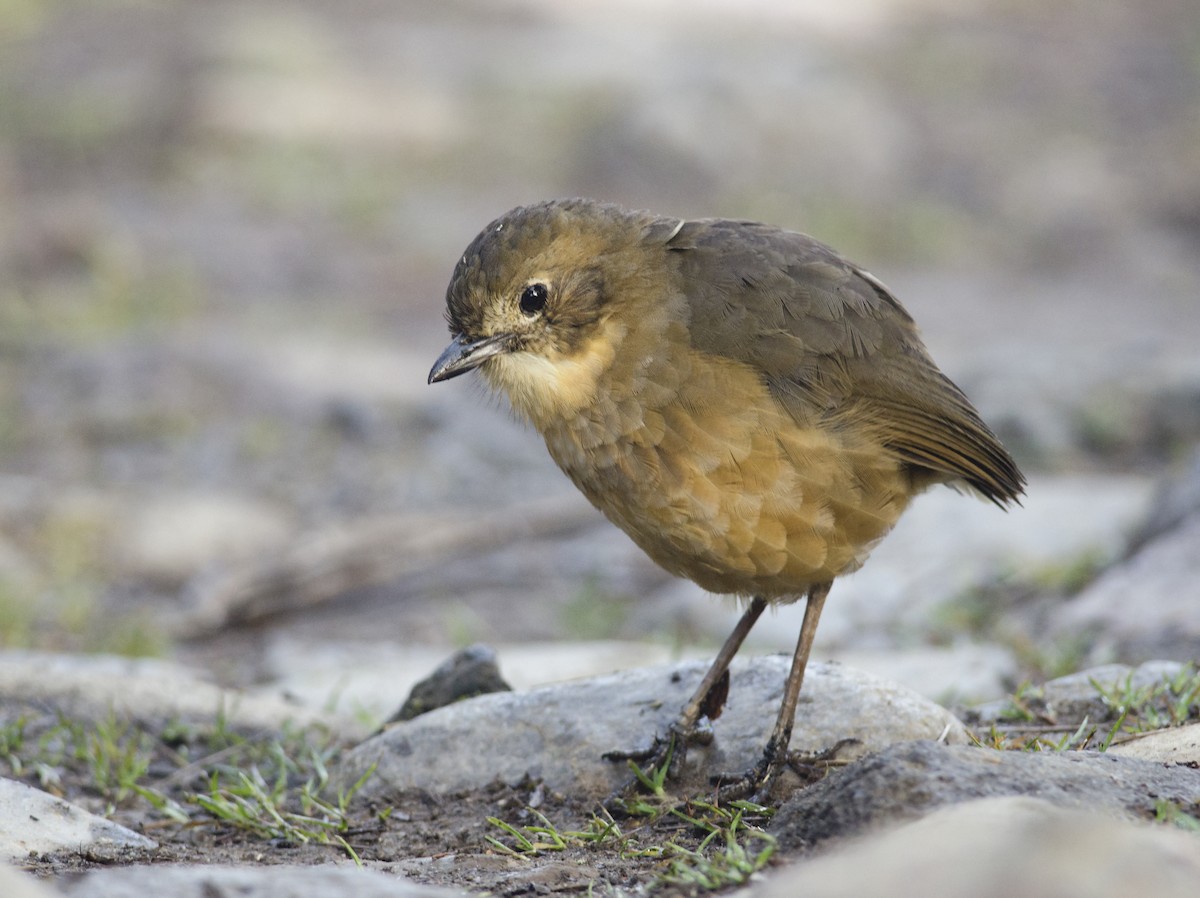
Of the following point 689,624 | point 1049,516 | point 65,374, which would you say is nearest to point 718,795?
point 689,624

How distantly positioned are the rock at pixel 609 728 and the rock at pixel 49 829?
0.75 metres

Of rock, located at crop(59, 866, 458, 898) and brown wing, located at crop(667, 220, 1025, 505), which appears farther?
brown wing, located at crop(667, 220, 1025, 505)

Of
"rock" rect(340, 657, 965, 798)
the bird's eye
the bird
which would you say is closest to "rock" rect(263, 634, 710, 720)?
"rock" rect(340, 657, 965, 798)

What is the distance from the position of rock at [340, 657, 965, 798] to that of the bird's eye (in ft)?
3.94

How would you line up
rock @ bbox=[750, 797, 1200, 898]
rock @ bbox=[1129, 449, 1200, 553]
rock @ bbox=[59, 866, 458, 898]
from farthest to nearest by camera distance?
1. rock @ bbox=[1129, 449, 1200, 553]
2. rock @ bbox=[59, 866, 458, 898]
3. rock @ bbox=[750, 797, 1200, 898]

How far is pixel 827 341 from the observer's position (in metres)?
3.96

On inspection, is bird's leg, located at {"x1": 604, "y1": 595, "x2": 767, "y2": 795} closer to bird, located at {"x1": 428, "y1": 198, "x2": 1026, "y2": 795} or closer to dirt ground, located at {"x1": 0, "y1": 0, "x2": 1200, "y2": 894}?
bird, located at {"x1": 428, "y1": 198, "x2": 1026, "y2": 795}

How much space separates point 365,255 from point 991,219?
Answer: 19.9 feet

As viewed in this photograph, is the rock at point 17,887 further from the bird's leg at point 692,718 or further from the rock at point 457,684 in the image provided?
the rock at point 457,684

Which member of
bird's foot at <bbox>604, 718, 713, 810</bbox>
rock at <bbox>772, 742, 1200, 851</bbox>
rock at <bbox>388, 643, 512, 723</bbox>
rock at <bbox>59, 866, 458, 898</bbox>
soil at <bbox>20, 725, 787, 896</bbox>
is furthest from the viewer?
rock at <bbox>388, 643, 512, 723</bbox>

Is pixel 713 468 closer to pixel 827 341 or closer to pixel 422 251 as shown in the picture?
pixel 827 341

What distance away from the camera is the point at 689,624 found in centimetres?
666

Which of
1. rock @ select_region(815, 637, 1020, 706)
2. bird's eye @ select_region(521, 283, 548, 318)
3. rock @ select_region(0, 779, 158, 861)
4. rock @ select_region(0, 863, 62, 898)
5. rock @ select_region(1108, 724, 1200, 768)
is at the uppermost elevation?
bird's eye @ select_region(521, 283, 548, 318)

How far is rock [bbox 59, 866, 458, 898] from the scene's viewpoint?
2441 mm
